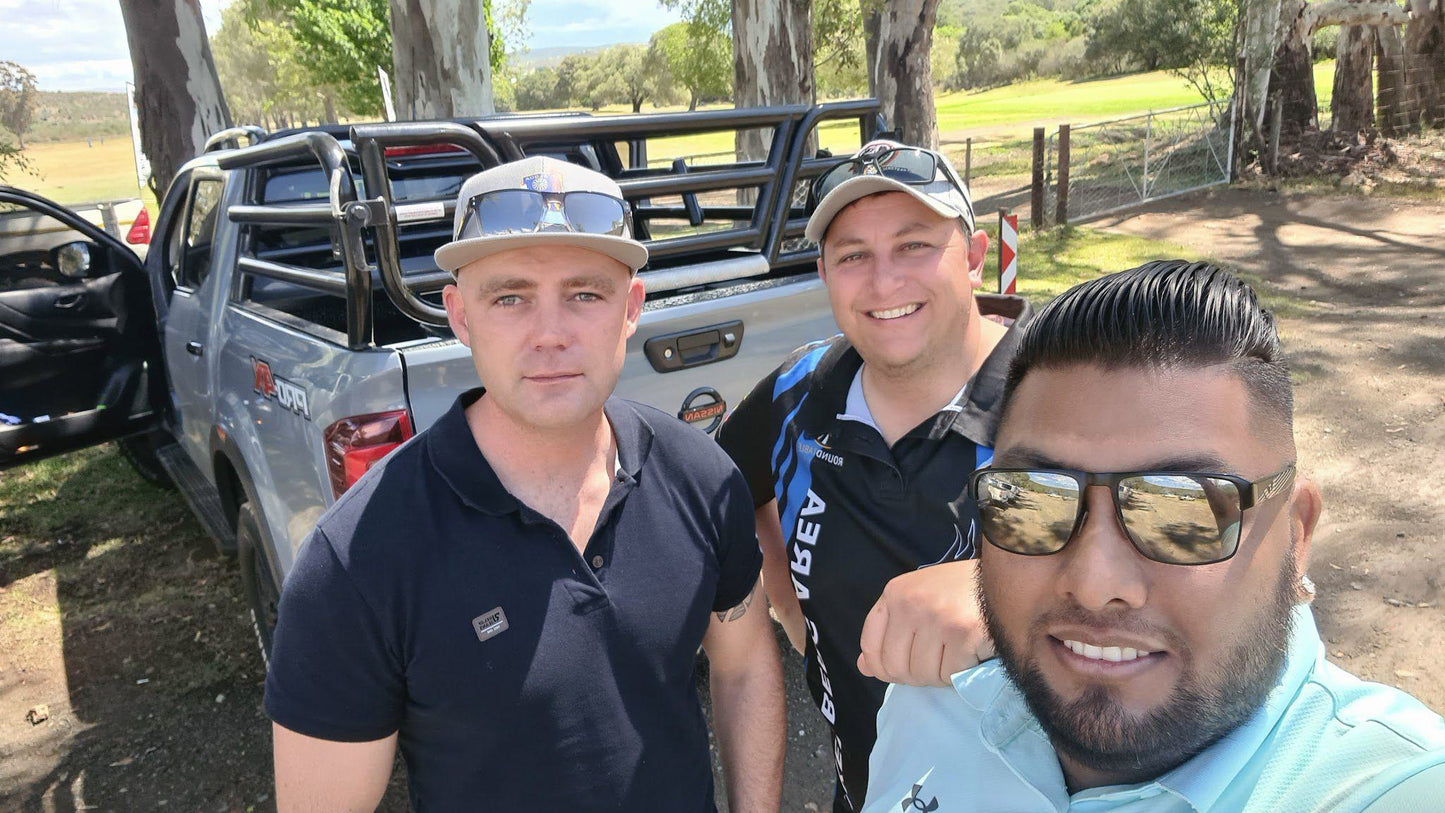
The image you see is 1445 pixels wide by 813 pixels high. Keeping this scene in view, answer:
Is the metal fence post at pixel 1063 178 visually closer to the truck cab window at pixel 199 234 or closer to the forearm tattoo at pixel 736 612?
the truck cab window at pixel 199 234

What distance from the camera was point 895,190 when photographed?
75.0 inches

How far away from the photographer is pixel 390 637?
153cm

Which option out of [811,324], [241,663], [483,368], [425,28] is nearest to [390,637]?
[483,368]

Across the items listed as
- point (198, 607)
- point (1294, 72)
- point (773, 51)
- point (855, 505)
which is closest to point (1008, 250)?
point (855, 505)

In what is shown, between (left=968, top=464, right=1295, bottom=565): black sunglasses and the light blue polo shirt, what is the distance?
154mm

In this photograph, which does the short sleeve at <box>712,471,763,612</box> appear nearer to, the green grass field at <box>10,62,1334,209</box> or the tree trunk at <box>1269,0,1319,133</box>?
the tree trunk at <box>1269,0,1319,133</box>

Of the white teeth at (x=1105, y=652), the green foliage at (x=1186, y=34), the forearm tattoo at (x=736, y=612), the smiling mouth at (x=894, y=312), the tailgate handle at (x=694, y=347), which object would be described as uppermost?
the green foliage at (x=1186, y=34)

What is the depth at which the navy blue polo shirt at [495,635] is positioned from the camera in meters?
1.50

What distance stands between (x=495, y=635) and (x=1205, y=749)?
105 cm

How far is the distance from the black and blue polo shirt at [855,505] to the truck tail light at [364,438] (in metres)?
1.09

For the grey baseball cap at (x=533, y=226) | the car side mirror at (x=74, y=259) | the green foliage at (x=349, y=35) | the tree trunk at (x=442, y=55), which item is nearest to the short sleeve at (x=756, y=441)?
the grey baseball cap at (x=533, y=226)

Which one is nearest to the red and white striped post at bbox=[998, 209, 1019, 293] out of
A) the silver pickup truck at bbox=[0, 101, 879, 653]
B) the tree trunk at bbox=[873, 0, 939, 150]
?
the silver pickup truck at bbox=[0, 101, 879, 653]

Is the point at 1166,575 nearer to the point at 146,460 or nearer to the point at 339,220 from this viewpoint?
the point at 339,220

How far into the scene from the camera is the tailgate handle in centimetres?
306
